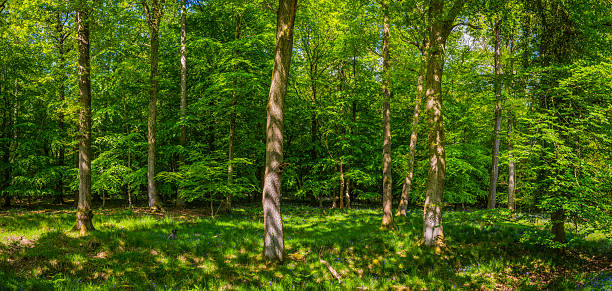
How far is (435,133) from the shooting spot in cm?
810

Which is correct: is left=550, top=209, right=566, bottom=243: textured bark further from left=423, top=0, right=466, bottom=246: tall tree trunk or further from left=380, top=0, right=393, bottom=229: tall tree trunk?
left=380, top=0, right=393, bottom=229: tall tree trunk

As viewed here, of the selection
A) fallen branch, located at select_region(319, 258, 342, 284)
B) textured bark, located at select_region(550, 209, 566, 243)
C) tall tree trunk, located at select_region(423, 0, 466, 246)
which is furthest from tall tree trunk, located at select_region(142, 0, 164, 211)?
textured bark, located at select_region(550, 209, 566, 243)

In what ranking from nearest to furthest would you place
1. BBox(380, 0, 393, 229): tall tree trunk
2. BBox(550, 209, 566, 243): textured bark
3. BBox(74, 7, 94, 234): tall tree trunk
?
BBox(550, 209, 566, 243): textured bark
BBox(74, 7, 94, 234): tall tree trunk
BBox(380, 0, 393, 229): tall tree trunk

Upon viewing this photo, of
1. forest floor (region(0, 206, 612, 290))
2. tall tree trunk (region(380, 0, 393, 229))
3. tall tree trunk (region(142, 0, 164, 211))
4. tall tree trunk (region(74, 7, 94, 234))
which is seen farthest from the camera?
tall tree trunk (region(142, 0, 164, 211))

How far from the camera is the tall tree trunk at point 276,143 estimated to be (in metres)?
7.00

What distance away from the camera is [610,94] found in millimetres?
7082

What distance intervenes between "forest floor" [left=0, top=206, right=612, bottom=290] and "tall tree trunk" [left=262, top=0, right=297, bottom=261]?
2.22 ft

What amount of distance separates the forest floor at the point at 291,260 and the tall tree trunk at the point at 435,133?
725 mm

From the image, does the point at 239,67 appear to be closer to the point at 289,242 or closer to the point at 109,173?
the point at 109,173

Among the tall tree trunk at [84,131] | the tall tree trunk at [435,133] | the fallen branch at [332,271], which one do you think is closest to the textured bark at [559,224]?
the tall tree trunk at [435,133]

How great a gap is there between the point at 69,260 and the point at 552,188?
12.0m

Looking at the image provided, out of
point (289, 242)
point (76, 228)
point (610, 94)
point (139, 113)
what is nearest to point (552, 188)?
point (610, 94)

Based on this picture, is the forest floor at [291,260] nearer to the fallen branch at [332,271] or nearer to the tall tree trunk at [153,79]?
the fallen branch at [332,271]

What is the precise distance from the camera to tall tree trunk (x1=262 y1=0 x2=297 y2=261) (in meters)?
7.00
